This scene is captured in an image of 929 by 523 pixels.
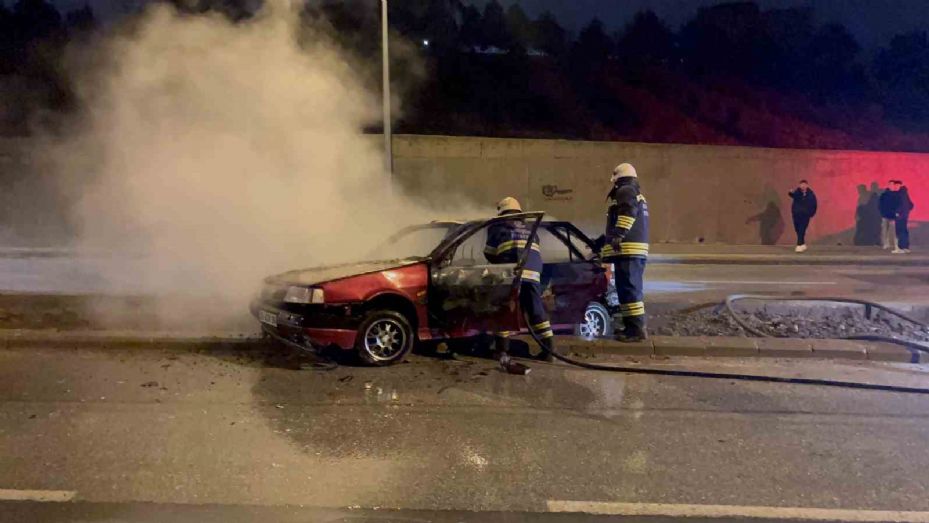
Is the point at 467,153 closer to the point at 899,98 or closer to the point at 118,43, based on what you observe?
the point at 118,43

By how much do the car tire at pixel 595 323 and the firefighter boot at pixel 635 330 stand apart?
0.87 feet

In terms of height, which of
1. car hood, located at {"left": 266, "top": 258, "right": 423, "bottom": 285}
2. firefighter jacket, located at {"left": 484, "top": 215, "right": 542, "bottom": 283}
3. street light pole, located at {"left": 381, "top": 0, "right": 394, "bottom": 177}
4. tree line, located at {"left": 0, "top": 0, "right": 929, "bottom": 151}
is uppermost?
tree line, located at {"left": 0, "top": 0, "right": 929, "bottom": 151}

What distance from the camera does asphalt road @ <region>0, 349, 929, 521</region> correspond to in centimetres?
360

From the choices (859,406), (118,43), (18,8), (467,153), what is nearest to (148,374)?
(118,43)

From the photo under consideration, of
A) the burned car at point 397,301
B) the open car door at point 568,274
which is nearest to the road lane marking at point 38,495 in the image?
the burned car at point 397,301

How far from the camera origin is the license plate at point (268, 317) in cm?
625

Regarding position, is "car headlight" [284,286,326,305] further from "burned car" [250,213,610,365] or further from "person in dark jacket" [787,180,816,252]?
"person in dark jacket" [787,180,816,252]

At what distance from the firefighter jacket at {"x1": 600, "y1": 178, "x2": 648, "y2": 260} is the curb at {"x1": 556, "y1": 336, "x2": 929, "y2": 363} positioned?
2.74 ft

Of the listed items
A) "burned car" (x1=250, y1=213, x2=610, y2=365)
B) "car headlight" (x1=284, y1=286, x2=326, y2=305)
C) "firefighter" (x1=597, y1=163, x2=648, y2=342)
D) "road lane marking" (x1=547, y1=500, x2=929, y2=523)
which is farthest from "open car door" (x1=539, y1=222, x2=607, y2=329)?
"road lane marking" (x1=547, y1=500, x2=929, y2=523)

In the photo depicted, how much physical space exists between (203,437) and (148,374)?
5.94 ft

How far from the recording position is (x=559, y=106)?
2583 cm

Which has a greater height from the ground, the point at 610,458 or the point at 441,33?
the point at 441,33

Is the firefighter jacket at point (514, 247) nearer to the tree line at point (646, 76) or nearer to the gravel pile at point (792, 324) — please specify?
the gravel pile at point (792, 324)

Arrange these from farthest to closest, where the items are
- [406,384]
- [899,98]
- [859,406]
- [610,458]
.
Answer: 1. [899,98]
2. [406,384]
3. [859,406]
4. [610,458]
